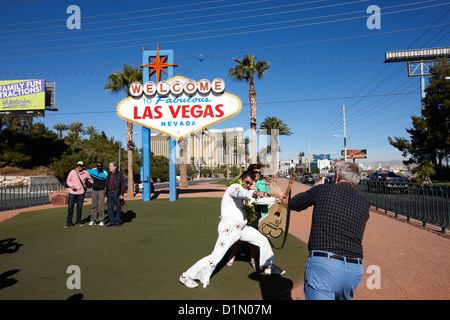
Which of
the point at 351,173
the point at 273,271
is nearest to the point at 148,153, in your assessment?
the point at 273,271

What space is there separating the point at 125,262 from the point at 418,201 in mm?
9291

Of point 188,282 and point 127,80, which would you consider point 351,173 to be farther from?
point 127,80

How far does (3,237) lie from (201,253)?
5493mm

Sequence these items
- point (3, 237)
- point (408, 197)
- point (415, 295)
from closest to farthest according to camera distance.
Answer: point (415, 295)
point (3, 237)
point (408, 197)

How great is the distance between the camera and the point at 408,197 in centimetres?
1048

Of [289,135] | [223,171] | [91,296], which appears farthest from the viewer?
[223,171]

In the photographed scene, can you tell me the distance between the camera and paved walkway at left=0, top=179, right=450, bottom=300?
419 cm

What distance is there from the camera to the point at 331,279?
2.37m

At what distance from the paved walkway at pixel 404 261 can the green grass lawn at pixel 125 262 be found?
3.33ft

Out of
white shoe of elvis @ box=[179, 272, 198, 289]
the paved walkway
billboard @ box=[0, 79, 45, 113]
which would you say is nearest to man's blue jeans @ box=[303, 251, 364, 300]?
the paved walkway

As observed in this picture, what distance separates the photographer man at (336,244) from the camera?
93.8 inches

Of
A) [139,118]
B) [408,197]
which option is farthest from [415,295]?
[139,118]

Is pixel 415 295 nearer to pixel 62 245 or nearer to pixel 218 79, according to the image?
pixel 62 245

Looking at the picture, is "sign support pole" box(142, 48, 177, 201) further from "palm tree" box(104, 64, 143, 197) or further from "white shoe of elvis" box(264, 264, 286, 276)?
"white shoe of elvis" box(264, 264, 286, 276)
